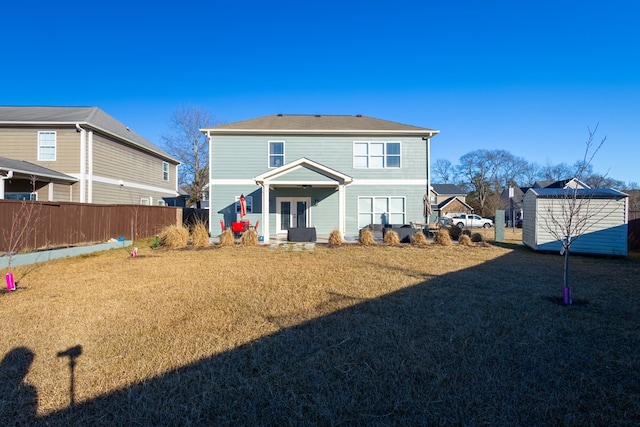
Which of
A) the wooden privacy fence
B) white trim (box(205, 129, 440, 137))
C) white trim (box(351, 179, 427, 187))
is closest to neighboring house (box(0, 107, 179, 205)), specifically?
the wooden privacy fence

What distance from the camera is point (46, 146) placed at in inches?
611

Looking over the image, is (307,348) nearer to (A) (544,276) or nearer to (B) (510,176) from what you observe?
(A) (544,276)

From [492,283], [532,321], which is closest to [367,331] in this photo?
[532,321]

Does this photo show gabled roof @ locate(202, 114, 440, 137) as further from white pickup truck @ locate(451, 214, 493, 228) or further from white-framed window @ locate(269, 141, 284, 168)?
white pickup truck @ locate(451, 214, 493, 228)

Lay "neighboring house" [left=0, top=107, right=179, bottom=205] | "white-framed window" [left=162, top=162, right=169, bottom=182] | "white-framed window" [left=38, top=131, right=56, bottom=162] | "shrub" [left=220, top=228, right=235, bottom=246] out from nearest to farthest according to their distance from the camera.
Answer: "shrub" [left=220, top=228, right=235, bottom=246] < "neighboring house" [left=0, top=107, right=179, bottom=205] < "white-framed window" [left=38, top=131, right=56, bottom=162] < "white-framed window" [left=162, top=162, right=169, bottom=182]

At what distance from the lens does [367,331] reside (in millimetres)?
3789

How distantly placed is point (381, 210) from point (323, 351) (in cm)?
1365

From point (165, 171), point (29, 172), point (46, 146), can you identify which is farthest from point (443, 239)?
point (165, 171)

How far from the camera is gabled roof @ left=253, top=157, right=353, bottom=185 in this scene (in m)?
13.7

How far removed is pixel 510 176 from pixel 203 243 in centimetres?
5541

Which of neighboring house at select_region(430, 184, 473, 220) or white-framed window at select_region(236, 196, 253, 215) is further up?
neighboring house at select_region(430, 184, 473, 220)

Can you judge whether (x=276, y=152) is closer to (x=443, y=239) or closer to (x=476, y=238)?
(x=443, y=239)

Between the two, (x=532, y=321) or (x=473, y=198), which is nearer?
(x=532, y=321)

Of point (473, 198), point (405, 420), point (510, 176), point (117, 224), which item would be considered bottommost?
point (405, 420)
